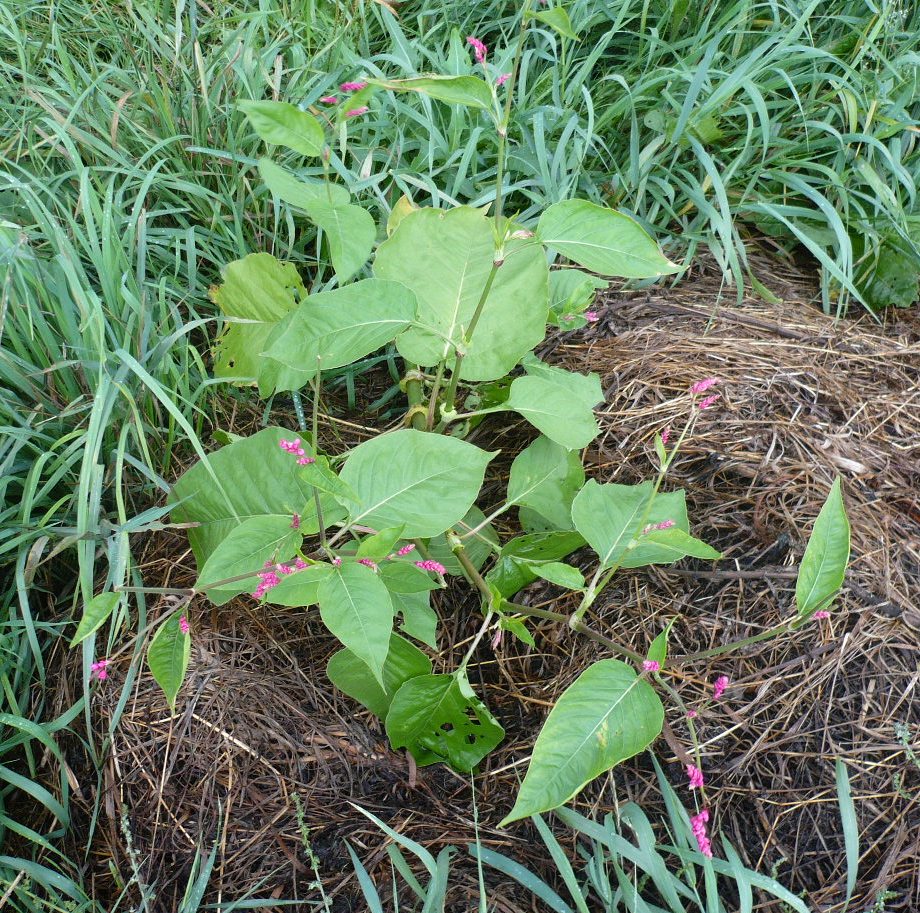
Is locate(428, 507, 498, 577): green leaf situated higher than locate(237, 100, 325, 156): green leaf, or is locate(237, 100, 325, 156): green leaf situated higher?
locate(237, 100, 325, 156): green leaf

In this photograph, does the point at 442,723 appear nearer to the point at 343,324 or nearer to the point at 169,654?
the point at 169,654

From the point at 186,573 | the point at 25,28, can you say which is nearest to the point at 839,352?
the point at 186,573

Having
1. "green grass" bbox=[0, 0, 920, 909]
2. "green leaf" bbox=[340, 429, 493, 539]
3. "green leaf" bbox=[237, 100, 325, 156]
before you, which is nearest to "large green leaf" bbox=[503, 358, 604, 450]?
Answer: "green leaf" bbox=[340, 429, 493, 539]

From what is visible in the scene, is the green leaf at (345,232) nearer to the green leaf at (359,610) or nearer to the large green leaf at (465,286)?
the large green leaf at (465,286)

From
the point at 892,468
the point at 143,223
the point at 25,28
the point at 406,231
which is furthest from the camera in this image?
the point at 25,28

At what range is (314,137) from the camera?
103cm

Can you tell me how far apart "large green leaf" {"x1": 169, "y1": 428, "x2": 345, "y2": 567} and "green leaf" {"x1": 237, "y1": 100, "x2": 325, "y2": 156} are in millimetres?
378

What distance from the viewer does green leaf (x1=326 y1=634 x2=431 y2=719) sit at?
1.15 m

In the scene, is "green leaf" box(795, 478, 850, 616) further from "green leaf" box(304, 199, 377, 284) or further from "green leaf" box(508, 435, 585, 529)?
"green leaf" box(304, 199, 377, 284)

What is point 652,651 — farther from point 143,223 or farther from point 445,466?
point 143,223

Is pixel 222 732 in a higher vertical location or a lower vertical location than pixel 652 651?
lower

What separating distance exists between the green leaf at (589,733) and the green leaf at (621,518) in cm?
16

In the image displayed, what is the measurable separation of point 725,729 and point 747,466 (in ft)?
1.31

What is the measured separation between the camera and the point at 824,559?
1.02 metres
